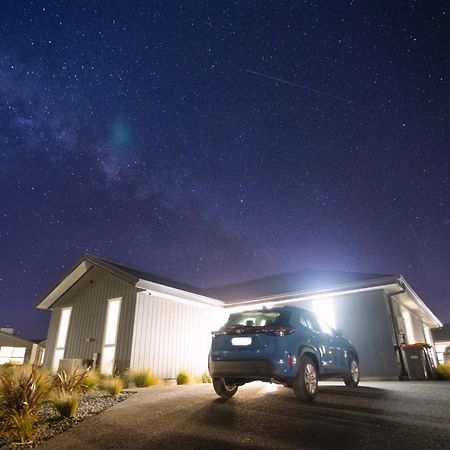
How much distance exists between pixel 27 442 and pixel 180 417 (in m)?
2.00

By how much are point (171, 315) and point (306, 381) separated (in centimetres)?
825

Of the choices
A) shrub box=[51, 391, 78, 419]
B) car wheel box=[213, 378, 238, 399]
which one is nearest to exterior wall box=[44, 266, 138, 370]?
car wheel box=[213, 378, 238, 399]

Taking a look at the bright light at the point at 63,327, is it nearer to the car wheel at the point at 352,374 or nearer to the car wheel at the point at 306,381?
the car wheel at the point at 352,374

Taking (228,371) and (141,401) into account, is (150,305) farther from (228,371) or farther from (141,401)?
(228,371)

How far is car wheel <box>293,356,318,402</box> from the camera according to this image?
5.97m

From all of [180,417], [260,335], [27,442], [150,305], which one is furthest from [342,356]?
[150,305]

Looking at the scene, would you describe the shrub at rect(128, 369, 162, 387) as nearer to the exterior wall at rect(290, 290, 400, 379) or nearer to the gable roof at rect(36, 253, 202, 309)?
the gable roof at rect(36, 253, 202, 309)

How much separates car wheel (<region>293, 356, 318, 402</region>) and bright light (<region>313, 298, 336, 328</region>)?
22.6ft

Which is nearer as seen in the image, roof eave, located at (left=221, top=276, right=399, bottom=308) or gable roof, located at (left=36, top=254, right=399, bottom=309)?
roof eave, located at (left=221, top=276, right=399, bottom=308)

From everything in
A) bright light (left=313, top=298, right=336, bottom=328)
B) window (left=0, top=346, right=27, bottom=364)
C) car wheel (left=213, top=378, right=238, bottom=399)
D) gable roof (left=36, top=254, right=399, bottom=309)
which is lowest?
car wheel (left=213, top=378, right=238, bottom=399)

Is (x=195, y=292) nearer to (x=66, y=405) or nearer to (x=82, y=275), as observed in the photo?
(x=82, y=275)

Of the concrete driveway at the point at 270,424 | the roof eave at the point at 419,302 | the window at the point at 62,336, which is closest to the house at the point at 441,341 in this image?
the roof eave at the point at 419,302

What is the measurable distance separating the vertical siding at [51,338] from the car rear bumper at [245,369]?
503 inches

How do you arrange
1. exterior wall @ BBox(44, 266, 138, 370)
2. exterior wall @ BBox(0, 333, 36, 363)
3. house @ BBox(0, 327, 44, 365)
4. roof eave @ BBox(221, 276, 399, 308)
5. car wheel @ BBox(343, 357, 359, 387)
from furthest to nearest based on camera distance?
exterior wall @ BBox(0, 333, 36, 363)
house @ BBox(0, 327, 44, 365)
exterior wall @ BBox(44, 266, 138, 370)
roof eave @ BBox(221, 276, 399, 308)
car wheel @ BBox(343, 357, 359, 387)
